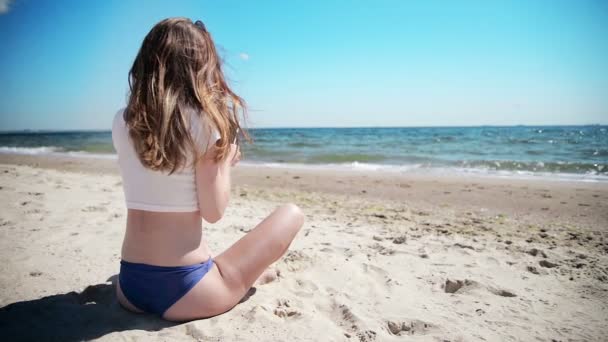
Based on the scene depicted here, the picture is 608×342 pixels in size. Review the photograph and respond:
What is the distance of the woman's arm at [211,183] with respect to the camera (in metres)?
1.56

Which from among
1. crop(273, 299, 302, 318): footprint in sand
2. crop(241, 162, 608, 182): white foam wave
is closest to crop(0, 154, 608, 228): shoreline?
crop(241, 162, 608, 182): white foam wave

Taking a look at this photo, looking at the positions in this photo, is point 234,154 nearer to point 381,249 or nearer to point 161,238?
point 161,238

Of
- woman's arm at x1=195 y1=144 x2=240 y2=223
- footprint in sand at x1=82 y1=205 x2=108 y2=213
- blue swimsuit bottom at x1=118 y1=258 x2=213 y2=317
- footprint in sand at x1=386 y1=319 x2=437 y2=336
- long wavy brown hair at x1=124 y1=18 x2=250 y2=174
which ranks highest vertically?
long wavy brown hair at x1=124 y1=18 x2=250 y2=174

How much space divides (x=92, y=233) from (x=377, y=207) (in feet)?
11.9

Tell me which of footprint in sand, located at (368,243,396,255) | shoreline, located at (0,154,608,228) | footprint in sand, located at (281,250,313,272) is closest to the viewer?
footprint in sand, located at (281,250,313,272)

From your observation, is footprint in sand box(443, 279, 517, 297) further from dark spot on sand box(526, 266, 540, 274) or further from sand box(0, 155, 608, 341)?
dark spot on sand box(526, 266, 540, 274)

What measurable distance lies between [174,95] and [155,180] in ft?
1.28

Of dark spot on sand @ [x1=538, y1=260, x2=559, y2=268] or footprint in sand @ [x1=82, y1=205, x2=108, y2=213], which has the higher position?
footprint in sand @ [x1=82, y1=205, x2=108, y2=213]

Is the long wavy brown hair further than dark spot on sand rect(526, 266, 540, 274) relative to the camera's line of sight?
No

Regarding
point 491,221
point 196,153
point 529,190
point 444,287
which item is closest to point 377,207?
point 491,221

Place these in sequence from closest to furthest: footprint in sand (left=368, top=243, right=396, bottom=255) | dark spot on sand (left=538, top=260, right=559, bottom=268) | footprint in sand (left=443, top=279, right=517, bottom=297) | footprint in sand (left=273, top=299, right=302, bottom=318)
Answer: footprint in sand (left=273, top=299, right=302, bottom=318) → footprint in sand (left=443, top=279, right=517, bottom=297) → dark spot on sand (left=538, top=260, right=559, bottom=268) → footprint in sand (left=368, top=243, right=396, bottom=255)

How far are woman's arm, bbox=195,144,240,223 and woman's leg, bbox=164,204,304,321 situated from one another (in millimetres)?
326

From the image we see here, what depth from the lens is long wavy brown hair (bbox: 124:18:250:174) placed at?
4.85ft

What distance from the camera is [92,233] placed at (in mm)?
3367
